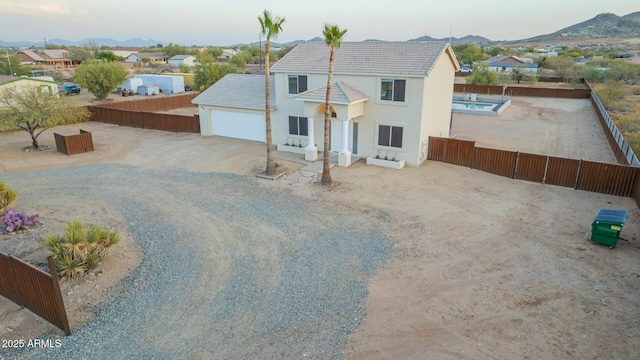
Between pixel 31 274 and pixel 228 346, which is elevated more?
pixel 31 274

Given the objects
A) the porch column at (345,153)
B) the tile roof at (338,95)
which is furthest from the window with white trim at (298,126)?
the porch column at (345,153)

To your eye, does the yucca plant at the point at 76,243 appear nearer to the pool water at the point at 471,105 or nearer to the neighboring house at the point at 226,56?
the pool water at the point at 471,105

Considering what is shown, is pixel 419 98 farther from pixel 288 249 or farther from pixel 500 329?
pixel 500 329

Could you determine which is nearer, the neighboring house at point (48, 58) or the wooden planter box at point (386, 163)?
the wooden planter box at point (386, 163)

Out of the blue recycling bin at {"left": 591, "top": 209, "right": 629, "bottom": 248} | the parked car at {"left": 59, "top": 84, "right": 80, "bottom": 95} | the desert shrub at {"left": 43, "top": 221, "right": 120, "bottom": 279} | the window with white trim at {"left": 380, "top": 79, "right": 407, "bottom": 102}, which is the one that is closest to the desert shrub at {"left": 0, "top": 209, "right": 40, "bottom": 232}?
the desert shrub at {"left": 43, "top": 221, "right": 120, "bottom": 279}

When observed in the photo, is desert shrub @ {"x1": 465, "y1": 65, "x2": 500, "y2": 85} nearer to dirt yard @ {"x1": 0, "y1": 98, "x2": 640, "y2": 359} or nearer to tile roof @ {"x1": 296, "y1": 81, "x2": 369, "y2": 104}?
dirt yard @ {"x1": 0, "y1": 98, "x2": 640, "y2": 359}

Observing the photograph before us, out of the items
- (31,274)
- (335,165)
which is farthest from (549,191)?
(31,274)

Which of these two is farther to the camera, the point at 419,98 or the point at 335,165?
the point at 335,165
